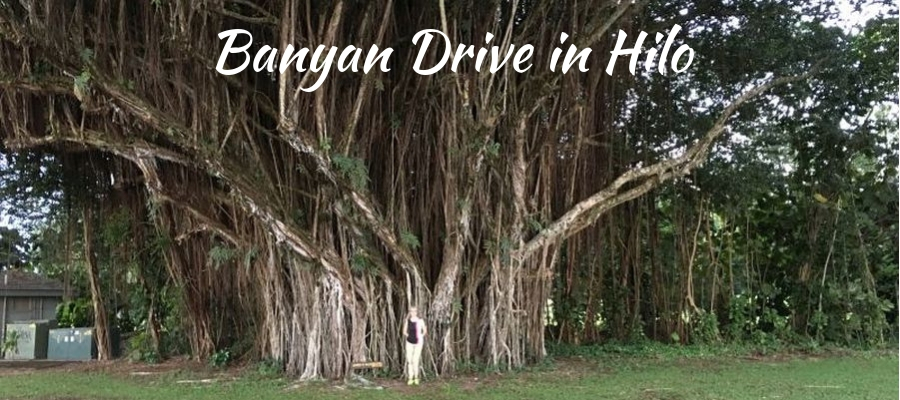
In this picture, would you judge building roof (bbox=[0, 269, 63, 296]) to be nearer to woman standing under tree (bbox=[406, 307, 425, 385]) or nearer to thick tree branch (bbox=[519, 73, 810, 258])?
woman standing under tree (bbox=[406, 307, 425, 385])

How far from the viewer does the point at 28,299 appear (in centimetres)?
1424

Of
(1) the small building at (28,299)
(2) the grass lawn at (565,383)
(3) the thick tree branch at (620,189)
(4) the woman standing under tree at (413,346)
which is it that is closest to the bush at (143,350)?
(2) the grass lawn at (565,383)

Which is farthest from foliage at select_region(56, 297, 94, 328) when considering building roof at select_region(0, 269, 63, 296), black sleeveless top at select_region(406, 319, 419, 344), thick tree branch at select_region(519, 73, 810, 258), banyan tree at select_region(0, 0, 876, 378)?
thick tree branch at select_region(519, 73, 810, 258)

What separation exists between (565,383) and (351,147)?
9.39 ft

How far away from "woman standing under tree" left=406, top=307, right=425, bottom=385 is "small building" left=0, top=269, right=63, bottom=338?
29.8 ft

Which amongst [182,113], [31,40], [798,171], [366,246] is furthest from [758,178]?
[31,40]

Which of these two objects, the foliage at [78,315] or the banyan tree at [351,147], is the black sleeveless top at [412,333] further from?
the foliage at [78,315]

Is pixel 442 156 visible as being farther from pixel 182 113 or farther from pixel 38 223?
pixel 38 223

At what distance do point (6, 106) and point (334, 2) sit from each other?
341cm

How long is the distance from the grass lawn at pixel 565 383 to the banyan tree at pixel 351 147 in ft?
1.84

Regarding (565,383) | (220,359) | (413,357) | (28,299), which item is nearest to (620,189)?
(565,383)

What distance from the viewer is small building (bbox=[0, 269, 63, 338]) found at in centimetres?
1403

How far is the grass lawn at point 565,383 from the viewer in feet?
22.0

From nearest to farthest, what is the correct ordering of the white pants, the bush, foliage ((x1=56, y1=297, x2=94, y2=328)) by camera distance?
1. the white pants
2. the bush
3. foliage ((x1=56, y1=297, x2=94, y2=328))
